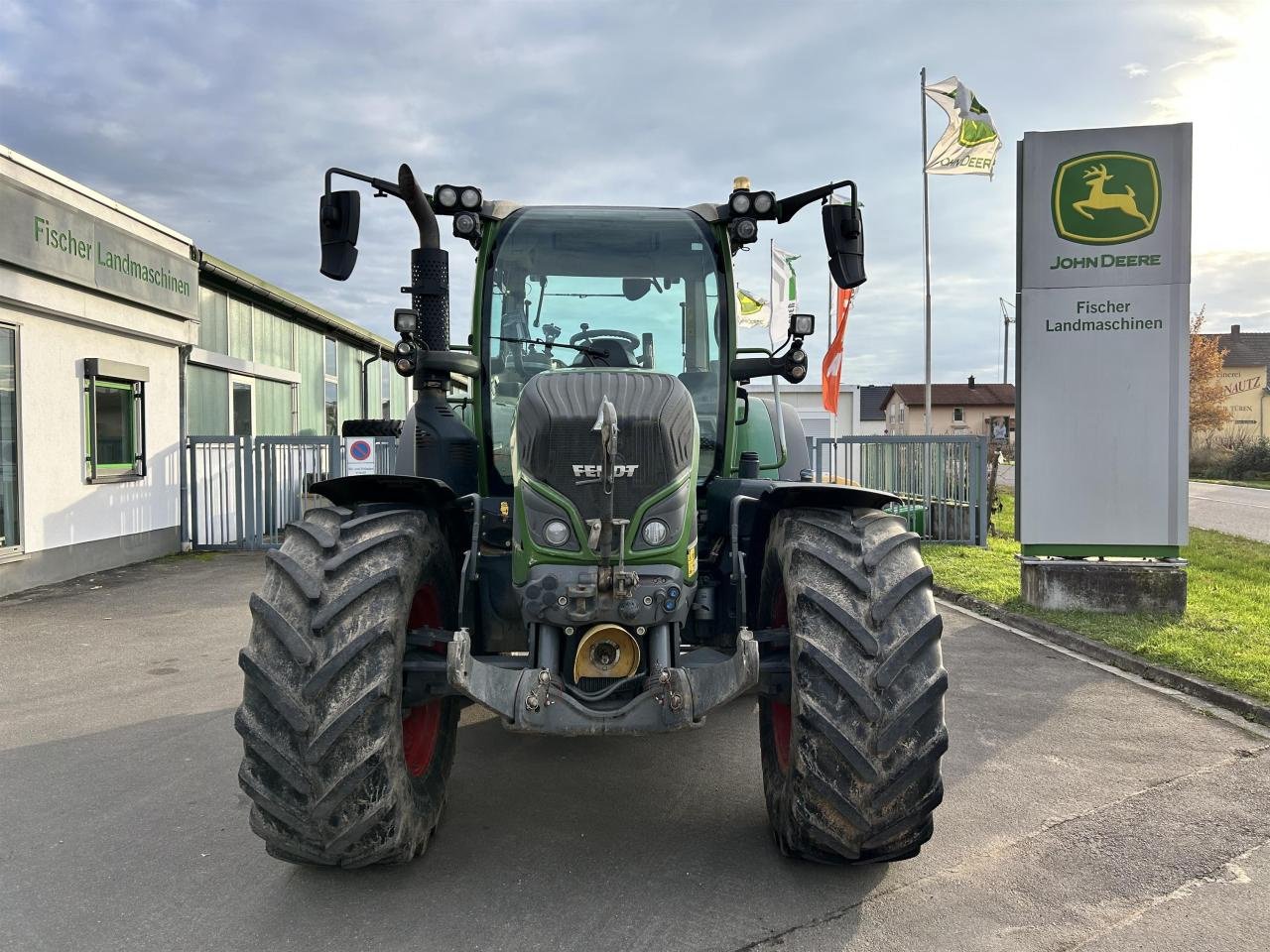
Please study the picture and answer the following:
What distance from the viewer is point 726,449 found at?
448cm

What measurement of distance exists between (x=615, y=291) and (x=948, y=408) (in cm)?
7060

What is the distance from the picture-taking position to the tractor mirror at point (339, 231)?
3.90 meters

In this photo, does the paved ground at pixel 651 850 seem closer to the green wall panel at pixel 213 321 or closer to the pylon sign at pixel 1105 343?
the pylon sign at pixel 1105 343

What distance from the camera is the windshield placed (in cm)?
450

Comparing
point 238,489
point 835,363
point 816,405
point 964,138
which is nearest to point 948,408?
point 816,405

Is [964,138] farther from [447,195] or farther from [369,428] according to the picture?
[447,195]

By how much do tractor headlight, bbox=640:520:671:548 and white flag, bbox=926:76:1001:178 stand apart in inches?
701

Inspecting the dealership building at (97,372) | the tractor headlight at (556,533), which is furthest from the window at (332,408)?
the tractor headlight at (556,533)

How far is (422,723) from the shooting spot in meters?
3.70

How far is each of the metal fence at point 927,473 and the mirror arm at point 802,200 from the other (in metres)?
8.78

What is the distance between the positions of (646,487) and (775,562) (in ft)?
2.05

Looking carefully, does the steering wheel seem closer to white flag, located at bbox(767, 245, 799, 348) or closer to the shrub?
white flag, located at bbox(767, 245, 799, 348)

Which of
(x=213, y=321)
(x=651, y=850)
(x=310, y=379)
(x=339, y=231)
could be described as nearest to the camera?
(x=651, y=850)

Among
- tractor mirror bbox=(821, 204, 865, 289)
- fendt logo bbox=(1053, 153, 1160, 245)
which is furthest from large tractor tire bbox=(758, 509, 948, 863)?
fendt logo bbox=(1053, 153, 1160, 245)
